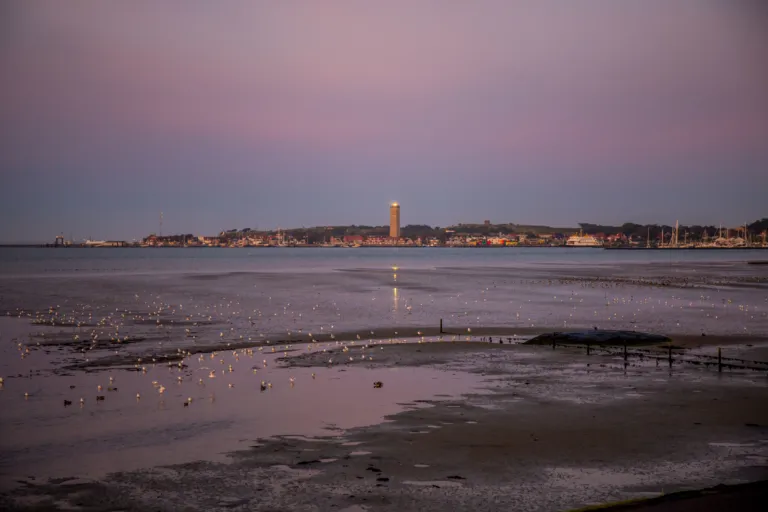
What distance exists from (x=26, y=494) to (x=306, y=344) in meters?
22.4

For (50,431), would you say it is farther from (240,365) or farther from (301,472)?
(240,365)

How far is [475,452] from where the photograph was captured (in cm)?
1560

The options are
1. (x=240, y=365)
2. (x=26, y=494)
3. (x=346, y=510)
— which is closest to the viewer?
(x=346, y=510)

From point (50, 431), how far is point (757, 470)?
17.2 m

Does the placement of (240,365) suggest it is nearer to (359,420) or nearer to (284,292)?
(359,420)

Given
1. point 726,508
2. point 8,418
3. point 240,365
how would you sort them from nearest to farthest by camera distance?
1. point 726,508
2. point 8,418
3. point 240,365

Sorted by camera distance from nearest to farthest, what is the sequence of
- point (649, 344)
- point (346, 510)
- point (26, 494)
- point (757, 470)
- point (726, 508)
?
1. point (726, 508)
2. point (346, 510)
3. point (26, 494)
4. point (757, 470)
5. point (649, 344)

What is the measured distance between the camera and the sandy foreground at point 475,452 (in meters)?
12.8

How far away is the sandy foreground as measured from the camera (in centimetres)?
1282

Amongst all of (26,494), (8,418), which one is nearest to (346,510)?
(26,494)

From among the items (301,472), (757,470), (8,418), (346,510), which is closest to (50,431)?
(8,418)

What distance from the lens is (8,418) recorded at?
19.0m

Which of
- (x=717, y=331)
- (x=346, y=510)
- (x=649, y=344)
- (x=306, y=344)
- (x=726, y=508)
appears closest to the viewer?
(x=726, y=508)

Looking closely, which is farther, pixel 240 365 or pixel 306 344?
pixel 306 344
